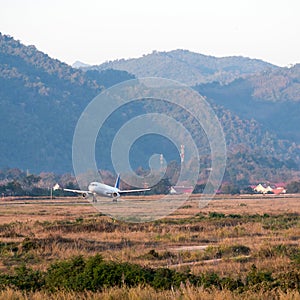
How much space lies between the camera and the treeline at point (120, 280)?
20.6m

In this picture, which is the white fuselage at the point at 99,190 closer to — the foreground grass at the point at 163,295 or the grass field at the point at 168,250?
the grass field at the point at 168,250

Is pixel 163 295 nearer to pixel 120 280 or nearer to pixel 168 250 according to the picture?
pixel 120 280

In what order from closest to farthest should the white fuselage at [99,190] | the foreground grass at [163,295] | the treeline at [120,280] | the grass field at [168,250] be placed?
the foreground grass at [163,295], the grass field at [168,250], the treeline at [120,280], the white fuselage at [99,190]

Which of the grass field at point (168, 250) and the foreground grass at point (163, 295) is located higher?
the foreground grass at point (163, 295)

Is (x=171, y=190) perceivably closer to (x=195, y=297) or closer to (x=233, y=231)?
(x=233, y=231)

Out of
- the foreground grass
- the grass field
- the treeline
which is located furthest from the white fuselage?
the foreground grass

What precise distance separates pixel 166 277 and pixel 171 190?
127 m

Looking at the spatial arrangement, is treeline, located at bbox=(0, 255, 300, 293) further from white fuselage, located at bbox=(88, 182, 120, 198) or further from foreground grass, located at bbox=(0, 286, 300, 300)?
white fuselage, located at bbox=(88, 182, 120, 198)

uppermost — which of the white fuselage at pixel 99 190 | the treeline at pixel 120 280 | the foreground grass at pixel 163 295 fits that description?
the foreground grass at pixel 163 295

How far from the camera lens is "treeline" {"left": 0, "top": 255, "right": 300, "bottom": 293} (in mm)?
20625

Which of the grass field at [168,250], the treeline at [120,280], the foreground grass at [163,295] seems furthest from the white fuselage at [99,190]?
the foreground grass at [163,295]

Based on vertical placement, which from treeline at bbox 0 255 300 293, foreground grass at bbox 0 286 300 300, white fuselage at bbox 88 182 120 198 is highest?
foreground grass at bbox 0 286 300 300

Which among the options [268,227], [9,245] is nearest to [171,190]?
[268,227]

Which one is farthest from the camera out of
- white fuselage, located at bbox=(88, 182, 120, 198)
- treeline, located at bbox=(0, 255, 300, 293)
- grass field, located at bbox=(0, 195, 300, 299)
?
white fuselage, located at bbox=(88, 182, 120, 198)
